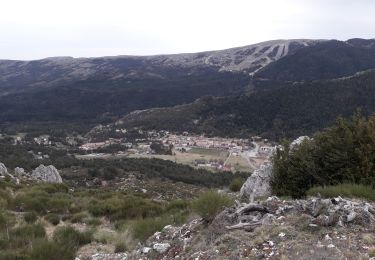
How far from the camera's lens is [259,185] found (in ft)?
49.3

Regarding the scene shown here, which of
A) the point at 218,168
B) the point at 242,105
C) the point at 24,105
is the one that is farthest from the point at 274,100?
the point at 24,105

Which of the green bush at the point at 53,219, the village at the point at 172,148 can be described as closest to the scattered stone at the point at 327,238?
the green bush at the point at 53,219

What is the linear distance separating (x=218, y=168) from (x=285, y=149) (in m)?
57.7

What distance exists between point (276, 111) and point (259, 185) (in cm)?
11092

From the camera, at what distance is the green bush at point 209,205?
8703 mm

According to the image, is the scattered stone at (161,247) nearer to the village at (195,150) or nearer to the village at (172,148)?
the village at (172,148)

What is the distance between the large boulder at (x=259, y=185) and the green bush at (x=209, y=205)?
545cm

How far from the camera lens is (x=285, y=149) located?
557 inches

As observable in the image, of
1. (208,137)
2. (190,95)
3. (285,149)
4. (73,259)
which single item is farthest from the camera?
(190,95)

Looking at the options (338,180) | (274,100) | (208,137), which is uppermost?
(338,180)

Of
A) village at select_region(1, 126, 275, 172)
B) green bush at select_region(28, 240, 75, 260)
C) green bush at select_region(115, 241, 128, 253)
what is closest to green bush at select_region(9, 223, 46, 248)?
green bush at select_region(28, 240, 75, 260)

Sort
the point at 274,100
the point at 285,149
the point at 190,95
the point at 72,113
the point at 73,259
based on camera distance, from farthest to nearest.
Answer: the point at 190,95 → the point at 72,113 → the point at 274,100 → the point at 285,149 → the point at 73,259

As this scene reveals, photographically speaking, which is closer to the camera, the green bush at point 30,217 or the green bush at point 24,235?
the green bush at point 24,235

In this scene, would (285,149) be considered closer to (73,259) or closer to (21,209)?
(73,259)
